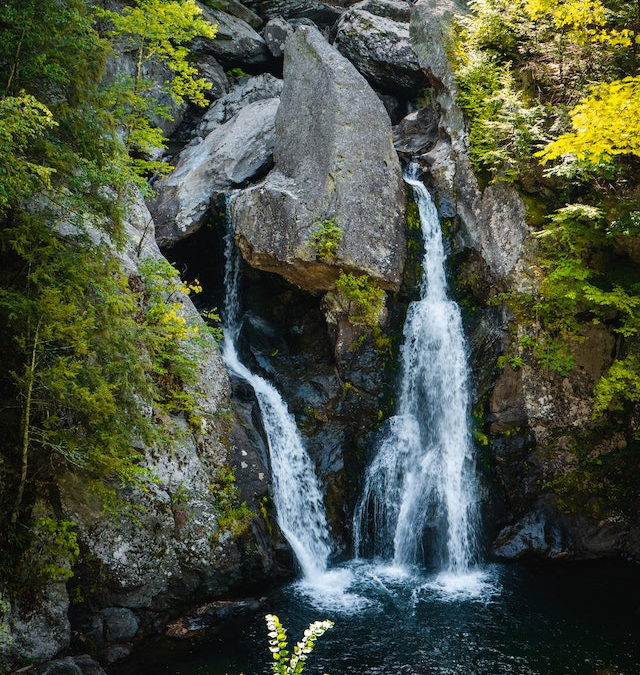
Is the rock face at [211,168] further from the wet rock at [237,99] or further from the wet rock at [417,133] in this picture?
the wet rock at [417,133]

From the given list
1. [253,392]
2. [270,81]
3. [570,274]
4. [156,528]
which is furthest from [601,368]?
[270,81]

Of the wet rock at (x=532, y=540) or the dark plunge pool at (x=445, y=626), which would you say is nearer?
the dark plunge pool at (x=445, y=626)

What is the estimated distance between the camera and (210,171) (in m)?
15.2

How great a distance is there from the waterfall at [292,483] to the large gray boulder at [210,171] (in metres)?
3.93

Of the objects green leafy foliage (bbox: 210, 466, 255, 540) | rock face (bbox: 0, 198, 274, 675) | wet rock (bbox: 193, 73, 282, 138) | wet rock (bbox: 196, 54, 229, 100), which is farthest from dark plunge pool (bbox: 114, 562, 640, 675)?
wet rock (bbox: 196, 54, 229, 100)

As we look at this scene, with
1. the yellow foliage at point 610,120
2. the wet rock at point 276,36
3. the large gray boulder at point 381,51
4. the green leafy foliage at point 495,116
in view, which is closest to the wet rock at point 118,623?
the yellow foliage at point 610,120

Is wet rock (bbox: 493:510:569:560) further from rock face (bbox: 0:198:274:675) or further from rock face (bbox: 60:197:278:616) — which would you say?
rock face (bbox: 60:197:278:616)

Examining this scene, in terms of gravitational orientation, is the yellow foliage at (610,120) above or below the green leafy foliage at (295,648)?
above

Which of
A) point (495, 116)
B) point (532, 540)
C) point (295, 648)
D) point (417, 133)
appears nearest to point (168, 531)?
point (295, 648)

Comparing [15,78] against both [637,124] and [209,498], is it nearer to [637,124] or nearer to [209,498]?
[209,498]

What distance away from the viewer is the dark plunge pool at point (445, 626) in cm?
748

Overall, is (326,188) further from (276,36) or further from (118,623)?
(276,36)

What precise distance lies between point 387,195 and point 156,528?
9.27 metres

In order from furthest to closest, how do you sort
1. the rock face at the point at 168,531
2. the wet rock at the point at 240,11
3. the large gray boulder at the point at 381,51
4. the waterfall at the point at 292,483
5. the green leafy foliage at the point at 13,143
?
the wet rock at the point at 240,11 → the large gray boulder at the point at 381,51 → the waterfall at the point at 292,483 → the rock face at the point at 168,531 → the green leafy foliage at the point at 13,143
